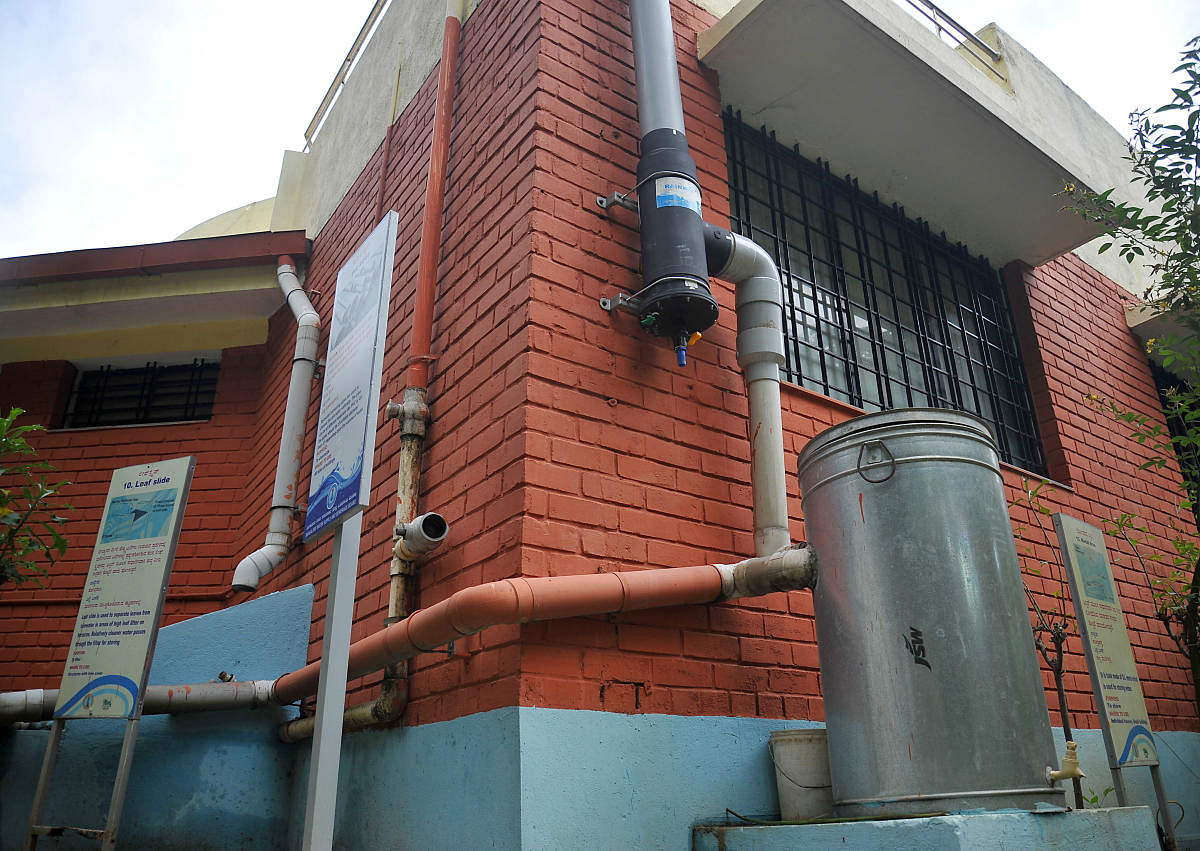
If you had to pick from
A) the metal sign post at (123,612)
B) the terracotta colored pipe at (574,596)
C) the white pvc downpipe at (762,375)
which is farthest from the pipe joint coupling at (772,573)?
the metal sign post at (123,612)

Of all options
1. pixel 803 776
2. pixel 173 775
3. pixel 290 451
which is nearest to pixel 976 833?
pixel 803 776

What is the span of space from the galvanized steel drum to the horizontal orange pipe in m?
0.47

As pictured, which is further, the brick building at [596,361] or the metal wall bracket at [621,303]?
the metal wall bracket at [621,303]

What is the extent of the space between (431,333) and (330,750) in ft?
7.30

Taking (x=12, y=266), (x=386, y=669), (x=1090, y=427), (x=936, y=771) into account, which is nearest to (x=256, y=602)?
(x=386, y=669)

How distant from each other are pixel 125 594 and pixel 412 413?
4.29 feet

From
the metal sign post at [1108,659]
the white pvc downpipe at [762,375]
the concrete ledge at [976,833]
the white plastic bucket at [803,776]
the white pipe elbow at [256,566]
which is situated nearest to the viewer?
the concrete ledge at [976,833]

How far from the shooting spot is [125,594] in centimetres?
349

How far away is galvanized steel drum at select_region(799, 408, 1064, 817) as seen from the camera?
2479mm

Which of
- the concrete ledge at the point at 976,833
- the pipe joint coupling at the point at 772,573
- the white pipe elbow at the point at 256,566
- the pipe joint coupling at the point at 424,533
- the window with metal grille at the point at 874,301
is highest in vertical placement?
the window with metal grille at the point at 874,301

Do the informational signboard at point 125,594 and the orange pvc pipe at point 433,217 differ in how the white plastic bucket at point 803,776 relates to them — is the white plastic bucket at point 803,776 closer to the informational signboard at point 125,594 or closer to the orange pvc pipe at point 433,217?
the orange pvc pipe at point 433,217

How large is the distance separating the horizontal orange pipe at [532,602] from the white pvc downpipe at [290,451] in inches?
77.1

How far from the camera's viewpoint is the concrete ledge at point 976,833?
2.18m

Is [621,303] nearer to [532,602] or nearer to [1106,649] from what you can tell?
[532,602]
